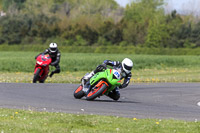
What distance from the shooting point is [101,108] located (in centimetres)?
1141

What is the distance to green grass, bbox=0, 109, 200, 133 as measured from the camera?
8.20 m

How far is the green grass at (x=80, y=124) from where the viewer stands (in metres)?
8.20

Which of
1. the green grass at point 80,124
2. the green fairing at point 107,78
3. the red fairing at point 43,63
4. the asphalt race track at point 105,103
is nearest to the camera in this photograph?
the green grass at point 80,124

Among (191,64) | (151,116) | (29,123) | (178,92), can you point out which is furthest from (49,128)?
(191,64)

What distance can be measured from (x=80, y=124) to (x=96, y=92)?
3912 mm

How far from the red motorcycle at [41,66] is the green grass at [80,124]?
8.41 m

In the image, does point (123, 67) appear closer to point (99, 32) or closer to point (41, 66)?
point (41, 66)

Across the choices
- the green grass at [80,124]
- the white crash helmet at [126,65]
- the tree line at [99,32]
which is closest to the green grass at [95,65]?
the white crash helmet at [126,65]

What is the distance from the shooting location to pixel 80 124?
349 inches

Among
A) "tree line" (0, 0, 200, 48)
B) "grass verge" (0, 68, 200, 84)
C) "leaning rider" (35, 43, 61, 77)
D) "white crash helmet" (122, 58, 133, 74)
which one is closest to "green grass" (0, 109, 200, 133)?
"white crash helmet" (122, 58, 133, 74)

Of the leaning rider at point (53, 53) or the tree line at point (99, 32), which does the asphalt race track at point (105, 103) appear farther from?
the tree line at point (99, 32)

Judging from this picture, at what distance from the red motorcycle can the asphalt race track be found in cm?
207

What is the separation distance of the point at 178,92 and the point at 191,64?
28447 mm

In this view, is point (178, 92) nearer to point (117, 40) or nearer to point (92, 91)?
point (92, 91)
